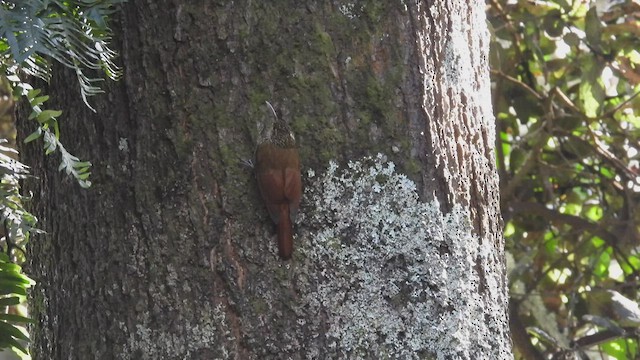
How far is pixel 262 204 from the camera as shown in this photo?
1.20 meters

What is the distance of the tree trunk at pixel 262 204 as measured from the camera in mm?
1181

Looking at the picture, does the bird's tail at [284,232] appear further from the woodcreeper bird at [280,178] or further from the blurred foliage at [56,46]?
the blurred foliage at [56,46]

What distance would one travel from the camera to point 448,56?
1.31 m

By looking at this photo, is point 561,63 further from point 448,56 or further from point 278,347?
point 278,347

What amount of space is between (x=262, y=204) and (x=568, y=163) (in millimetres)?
1920

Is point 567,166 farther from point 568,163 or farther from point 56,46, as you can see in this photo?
point 56,46

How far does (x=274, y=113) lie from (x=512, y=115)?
1914 millimetres

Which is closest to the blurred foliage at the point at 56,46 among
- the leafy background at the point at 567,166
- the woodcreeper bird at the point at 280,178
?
the woodcreeper bird at the point at 280,178

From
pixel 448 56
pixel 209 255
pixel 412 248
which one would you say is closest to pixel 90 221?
pixel 209 255

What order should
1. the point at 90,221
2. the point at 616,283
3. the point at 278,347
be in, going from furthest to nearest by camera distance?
the point at 616,283 → the point at 90,221 → the point at 278,347

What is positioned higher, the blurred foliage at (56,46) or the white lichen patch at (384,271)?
the blurred foliage at (56,46)

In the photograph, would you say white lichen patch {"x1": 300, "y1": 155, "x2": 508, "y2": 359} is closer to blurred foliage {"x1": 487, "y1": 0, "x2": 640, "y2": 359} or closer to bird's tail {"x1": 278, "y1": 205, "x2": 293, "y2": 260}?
bird's tail {"x1": 278, "y1": 205, "x2": 293, "y2": 260}

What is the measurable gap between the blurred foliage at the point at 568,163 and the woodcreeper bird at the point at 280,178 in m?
1.52

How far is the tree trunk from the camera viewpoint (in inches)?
46.5
